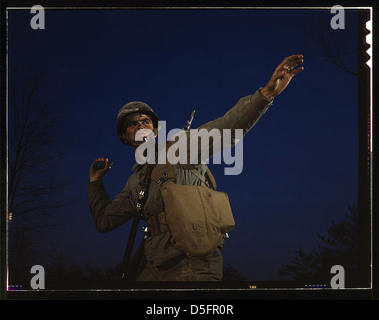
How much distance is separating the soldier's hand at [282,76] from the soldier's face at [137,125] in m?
1.21

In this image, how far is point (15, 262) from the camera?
5137 millimetres

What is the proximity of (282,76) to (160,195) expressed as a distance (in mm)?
1707

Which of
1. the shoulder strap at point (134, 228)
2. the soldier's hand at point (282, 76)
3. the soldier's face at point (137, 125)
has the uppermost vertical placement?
the soldier's hand at point (282, 76)

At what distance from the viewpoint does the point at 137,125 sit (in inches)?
206

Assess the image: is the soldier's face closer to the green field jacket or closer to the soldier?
the soldier

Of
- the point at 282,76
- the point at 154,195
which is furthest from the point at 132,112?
the point at 282,76

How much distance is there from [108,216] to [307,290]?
7.09 ft

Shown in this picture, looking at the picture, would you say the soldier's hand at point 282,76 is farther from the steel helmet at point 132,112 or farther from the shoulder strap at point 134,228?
the shoulder strap at point 134,228

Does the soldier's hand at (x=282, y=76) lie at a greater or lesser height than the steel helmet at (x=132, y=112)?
greater

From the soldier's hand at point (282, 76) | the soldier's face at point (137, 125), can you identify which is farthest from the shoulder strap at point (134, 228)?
the soldier's hand at point (282, 76)

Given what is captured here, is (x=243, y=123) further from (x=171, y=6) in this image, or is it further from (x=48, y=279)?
(x=48, y=279)

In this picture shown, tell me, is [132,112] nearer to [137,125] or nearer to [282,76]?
[137,125]

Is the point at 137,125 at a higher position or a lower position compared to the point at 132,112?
lower

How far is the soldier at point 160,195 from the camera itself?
4992 millimetres
